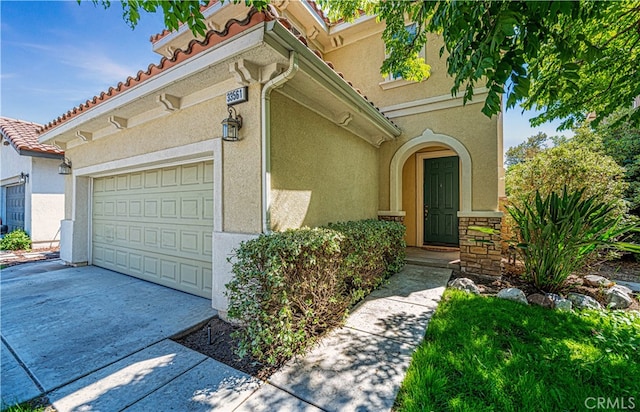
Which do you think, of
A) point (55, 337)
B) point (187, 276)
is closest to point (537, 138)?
point (187, 276)

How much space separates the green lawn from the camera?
2371mm

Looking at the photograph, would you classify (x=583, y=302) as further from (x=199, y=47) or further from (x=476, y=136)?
(x=199, y=47)

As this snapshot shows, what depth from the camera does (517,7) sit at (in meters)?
2.46

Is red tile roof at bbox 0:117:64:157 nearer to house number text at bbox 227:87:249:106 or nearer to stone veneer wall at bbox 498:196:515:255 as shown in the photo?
house number text at bbox 227:87:249:106

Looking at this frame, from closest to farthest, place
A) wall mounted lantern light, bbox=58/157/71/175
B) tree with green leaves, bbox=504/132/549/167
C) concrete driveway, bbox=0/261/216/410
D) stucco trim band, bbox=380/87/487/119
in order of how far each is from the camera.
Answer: concrete driveway, bbox=0/261/216/410 < stucco trim band, bbox=380/87/487/119 < wall mounted lantern light, bbox=58/157/71/175 < tree with green leaves, bbox=504/132/549/167

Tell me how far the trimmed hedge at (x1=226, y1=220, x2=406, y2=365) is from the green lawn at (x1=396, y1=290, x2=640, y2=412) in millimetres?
1272

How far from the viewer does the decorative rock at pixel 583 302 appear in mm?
4316

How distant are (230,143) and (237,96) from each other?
73 cm

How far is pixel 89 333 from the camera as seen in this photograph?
3699 millimetres

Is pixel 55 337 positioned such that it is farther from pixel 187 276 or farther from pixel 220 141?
pixel 220 141

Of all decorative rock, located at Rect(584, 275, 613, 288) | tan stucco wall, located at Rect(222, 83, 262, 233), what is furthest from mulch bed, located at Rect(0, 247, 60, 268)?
decorative rock, located at Rect(584, 275, 613, 288)

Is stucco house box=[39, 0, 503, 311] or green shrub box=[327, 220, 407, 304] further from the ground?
stucco house box=[39, 0, 503, 311]

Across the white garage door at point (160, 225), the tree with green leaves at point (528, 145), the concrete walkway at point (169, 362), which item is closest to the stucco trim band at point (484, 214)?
the concrete walkway at point (169, 362)

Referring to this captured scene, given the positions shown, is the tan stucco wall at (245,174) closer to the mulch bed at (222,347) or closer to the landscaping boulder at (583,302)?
the mulch bed at (222,347)
